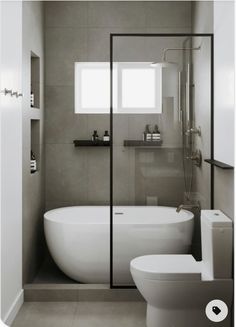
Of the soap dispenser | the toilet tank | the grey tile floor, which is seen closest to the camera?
the toilet tank

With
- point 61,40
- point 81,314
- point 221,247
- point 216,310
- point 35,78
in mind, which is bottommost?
point 81,314

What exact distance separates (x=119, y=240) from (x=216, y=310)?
104 centimetres

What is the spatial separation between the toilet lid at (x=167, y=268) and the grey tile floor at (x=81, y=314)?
0.48 m

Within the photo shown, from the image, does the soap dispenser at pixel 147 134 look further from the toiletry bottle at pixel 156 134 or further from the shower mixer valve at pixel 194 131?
the shower mixer valve at pixel 194 131

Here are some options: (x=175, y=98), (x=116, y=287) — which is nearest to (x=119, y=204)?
(x=116, y=287)

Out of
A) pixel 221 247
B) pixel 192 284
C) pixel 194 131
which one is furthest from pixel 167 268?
pixel 194 131

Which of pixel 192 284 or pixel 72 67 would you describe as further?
pixel 72 67

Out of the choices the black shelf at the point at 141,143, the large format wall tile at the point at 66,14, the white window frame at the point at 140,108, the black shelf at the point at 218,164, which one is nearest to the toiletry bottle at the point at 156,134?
the black shelf at the point at 141,143

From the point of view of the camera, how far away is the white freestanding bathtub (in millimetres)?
3992

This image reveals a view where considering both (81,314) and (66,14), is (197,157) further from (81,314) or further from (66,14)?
(66,14)

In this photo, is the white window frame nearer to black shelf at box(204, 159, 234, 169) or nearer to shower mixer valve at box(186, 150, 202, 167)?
shower mixer valve at box(186, 150, 202, 167)

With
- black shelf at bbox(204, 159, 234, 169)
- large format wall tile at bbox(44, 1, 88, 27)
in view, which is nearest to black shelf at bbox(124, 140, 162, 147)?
black shelf at bbox(204, 159, 234, 169)

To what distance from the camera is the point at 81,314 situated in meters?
3.74

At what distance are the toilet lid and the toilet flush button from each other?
0.70 feet
